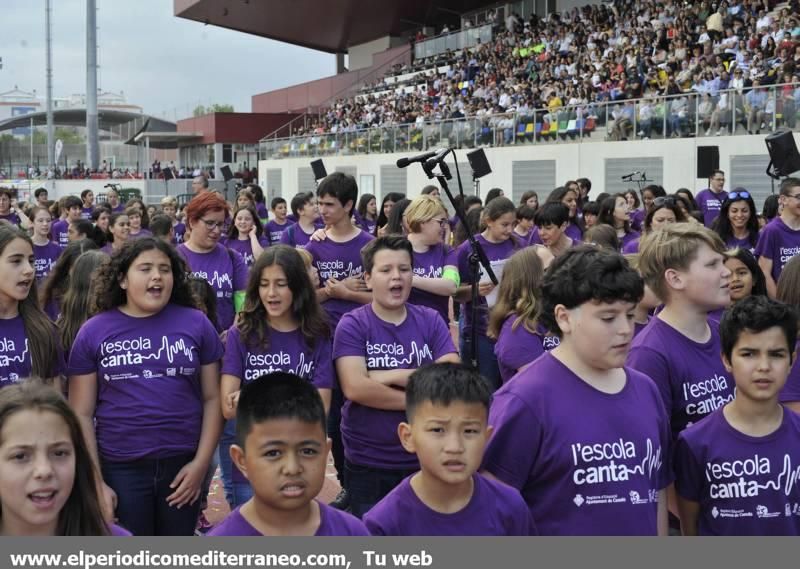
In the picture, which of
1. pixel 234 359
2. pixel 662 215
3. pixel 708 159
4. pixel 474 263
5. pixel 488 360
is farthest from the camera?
pixel 708 159

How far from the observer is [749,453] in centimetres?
368

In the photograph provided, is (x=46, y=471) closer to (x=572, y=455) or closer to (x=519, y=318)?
(x=572, y=455)

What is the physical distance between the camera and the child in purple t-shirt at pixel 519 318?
540cm

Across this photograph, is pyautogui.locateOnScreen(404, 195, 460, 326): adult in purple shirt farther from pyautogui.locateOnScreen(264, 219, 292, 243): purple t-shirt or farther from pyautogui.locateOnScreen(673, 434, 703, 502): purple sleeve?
pyautogui.locateOnScreen(264, 219, 292, 243): purple t-shirt

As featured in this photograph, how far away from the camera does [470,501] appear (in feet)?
10.5

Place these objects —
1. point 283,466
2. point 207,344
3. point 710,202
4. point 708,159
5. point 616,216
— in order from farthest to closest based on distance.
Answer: point 708,159, point 710,202, point 616,216, point 207,344, point 283,466

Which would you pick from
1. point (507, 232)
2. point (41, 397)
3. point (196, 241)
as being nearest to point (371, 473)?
point (41, 397)

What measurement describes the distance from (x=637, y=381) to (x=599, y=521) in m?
0.52

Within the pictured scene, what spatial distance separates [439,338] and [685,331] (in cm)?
139

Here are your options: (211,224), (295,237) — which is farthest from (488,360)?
(295,237)

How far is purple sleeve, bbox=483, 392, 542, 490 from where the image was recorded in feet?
10.9

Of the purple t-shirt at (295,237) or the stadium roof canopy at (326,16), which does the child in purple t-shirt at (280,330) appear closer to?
the purple t-shirt at (295,237)

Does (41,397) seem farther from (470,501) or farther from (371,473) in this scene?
(371,473)

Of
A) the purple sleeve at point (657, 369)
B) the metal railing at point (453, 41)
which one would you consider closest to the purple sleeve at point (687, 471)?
the purple sleeve at point (657, 369)
